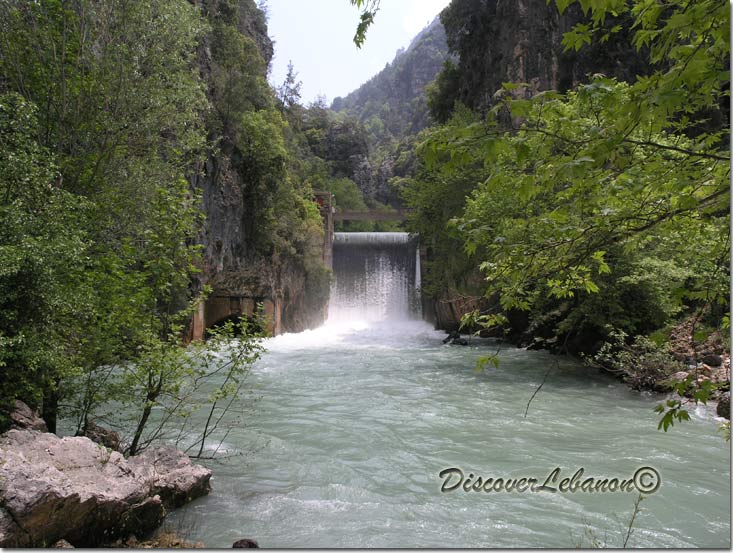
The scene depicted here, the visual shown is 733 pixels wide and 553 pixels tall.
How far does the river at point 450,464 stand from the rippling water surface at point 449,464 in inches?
0.8

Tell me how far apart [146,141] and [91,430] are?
4.85 m

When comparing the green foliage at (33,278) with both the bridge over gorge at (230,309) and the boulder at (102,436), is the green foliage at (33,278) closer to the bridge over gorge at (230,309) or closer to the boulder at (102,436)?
the boulder at (102,436)

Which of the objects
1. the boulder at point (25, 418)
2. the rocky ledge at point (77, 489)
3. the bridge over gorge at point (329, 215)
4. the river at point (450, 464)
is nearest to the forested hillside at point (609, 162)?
the river at point (450, 464)

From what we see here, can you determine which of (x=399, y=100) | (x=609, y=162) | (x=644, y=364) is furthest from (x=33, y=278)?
(x=399, y=100)

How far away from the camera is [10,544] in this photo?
128 inches

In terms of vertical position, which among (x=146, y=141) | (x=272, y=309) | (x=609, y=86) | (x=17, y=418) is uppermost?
(x=146, y=141)

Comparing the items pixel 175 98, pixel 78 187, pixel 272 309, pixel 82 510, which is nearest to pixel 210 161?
pixel 272 309

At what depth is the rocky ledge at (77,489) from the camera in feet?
11.0

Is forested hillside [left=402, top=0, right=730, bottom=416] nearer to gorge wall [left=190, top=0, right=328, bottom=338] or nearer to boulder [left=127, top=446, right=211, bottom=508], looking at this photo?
boulder [left=127, top=446, right=211, bottom=508]

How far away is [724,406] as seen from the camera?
774 cm

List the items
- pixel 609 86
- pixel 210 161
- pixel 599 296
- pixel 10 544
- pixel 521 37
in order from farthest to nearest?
pixel 521 37
pixel 210 161
pixel 599 296
pixel 10 544
pixel 609 86

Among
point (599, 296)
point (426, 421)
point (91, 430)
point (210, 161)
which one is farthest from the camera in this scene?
point (210, 161)

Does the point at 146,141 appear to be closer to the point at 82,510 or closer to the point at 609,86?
the point at 82,510

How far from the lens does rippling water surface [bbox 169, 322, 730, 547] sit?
4340mm
